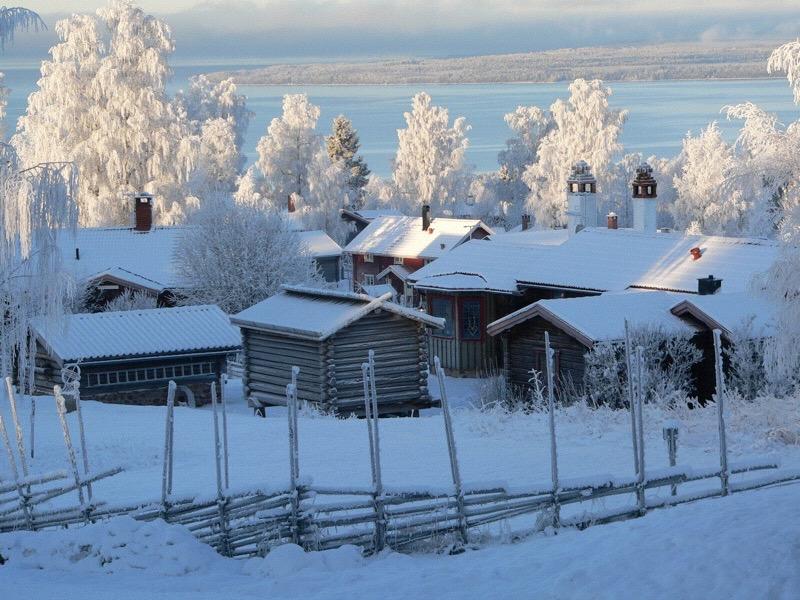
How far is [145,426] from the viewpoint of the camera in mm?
25453

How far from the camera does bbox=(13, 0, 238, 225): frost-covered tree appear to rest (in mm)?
51469

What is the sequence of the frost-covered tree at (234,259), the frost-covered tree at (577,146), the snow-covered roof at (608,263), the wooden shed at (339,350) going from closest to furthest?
the wooden shed at (339,350) < the snow-covered roof at (608,263) < the frost-covered tree at (234,259) < the frost-covered tree at (577,146)

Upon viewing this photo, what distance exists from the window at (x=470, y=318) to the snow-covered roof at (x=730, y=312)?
10.2 metres

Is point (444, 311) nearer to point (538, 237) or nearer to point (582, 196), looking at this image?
point (582, 196)

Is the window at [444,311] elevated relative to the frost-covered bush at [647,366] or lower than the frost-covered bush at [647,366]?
elevated

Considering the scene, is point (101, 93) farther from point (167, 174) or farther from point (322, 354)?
point (322, 354)

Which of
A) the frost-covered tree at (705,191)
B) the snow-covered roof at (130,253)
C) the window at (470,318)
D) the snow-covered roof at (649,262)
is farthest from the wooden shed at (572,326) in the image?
the frost-covered tree at (705,191)

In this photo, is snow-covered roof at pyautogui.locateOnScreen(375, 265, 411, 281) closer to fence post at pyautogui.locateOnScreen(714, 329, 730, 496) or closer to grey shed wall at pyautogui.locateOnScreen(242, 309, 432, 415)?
grey shed wall at pyautogui.locateOnScreen(242, 309, 432, 415)

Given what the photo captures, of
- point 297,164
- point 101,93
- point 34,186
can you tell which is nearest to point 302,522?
point 34,186

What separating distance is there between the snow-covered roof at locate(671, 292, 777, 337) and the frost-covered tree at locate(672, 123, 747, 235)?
32562 millimetres

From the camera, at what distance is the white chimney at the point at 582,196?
46938mm

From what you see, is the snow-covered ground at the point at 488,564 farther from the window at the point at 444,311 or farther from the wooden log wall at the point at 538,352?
the window at the point at 444,311

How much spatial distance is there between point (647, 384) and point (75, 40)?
32921 mm

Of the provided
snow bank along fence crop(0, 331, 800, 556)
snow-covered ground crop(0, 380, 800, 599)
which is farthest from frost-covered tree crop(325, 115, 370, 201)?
snow bank along fence crop(0, 331, 800, 556)
